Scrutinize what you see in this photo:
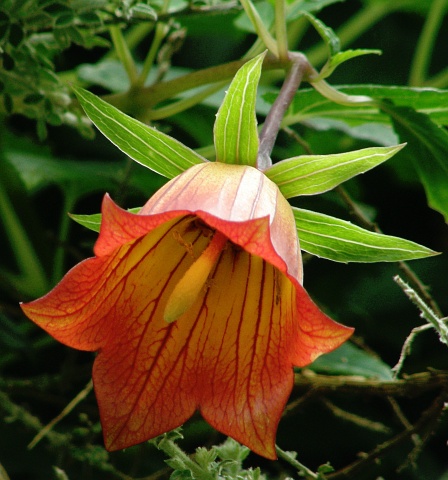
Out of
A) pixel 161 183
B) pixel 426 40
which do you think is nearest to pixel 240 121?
pixel 161 183

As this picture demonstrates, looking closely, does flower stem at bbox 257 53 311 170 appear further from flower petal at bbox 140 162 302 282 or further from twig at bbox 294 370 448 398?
twig at bbox 294 370 448 398

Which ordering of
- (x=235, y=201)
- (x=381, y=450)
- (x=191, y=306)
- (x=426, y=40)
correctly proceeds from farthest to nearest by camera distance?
(x=426, y=40)
(x=381, y=450)
(x=191, y=306)
(x=235, y=201)

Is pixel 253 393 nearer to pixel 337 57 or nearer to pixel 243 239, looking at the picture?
pixel 243 239

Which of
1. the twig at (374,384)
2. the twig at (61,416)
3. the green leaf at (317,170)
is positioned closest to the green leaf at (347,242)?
the green leaf at (317,170)

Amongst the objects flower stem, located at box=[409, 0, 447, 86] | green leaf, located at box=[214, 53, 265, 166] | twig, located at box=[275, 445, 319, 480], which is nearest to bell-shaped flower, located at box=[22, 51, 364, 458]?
green leaf, located at box=[214, 53, 265, 166]

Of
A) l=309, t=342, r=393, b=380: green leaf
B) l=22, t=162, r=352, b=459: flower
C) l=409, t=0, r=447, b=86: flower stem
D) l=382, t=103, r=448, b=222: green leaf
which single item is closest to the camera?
l=22, t=162, r=352, b=459: flower

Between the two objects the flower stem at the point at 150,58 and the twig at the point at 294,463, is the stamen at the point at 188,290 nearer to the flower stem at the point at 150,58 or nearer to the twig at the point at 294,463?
the twig at the point at 294,463

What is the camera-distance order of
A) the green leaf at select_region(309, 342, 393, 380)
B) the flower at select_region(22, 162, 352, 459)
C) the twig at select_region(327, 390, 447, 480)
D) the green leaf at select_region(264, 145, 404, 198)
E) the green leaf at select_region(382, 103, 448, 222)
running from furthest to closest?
the green leaf at select_region(309, 342, 393, 380) → the green leaf at select_region(382, 103, 448, 222) → the twig at select_region(327, 390, 447, 480) → the green leaf at select_region(264, 145, 404, 198) → the flower at select_region(22, 162, 352, 459)

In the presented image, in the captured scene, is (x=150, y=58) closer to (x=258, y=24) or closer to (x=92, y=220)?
(x=258, y=24)
